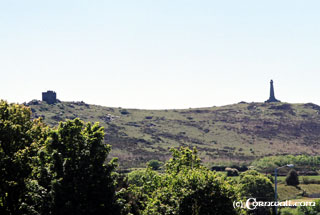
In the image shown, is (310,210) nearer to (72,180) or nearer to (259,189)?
(259,189)

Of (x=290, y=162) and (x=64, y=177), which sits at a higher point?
(x=64, y=177)

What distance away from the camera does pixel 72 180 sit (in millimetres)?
23781

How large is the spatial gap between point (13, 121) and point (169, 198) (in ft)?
43.7

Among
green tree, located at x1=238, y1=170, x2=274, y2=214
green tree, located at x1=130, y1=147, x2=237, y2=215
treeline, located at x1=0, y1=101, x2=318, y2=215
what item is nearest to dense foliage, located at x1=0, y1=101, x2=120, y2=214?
treeline, located at x1=0, y1=101, x2=318, y2=215

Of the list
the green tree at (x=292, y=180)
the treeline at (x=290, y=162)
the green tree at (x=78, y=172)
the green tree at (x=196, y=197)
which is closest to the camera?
the green tree at (x=78, y=172)

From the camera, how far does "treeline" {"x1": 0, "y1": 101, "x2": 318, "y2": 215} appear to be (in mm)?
23516

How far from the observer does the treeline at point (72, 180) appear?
77.2 ft

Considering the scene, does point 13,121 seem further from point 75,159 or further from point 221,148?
Answer: point 221,148

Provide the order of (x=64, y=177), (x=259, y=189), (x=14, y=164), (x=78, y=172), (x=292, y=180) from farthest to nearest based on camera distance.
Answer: (x=292, y=180)
(x=259, y=189)
(x=14, y=164)
(x=78, y=172)
(x=64, y=177)

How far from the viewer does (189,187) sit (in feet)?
96.8

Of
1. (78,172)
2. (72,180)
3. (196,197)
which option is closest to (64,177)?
(72,180)

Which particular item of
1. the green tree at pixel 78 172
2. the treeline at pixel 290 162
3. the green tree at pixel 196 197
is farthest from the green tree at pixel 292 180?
the green tree at pixel 78 172

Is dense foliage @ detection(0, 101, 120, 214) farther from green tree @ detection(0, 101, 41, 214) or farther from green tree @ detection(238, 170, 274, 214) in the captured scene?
green tree @ detection(238, 170, 274, 214)

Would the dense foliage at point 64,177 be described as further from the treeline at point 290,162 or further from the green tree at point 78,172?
the treeline at point 290,162
